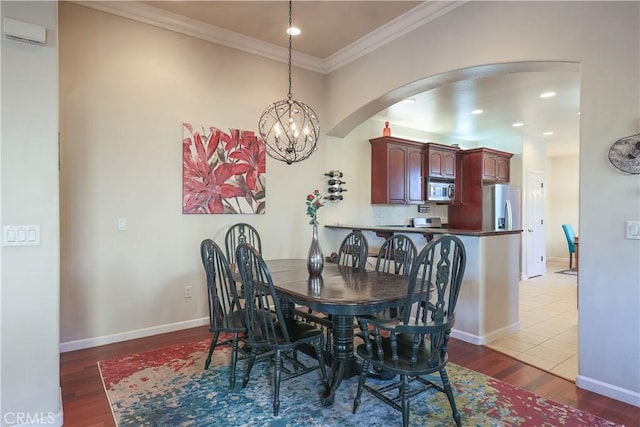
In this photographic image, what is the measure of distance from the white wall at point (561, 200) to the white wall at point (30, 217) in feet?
33.8

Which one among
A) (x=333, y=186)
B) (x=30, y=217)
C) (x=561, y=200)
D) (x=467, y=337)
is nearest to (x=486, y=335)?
(x=467, y=337)

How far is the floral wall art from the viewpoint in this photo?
12.4 ft

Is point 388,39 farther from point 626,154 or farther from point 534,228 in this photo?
point 534,228

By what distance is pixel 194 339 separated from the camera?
11.4 feet

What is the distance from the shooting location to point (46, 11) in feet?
6.61

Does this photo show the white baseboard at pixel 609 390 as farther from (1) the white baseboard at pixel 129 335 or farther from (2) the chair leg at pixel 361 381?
(1) the white baseboard at pixel 129 335

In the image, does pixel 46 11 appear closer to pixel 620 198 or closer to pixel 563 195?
pixel 620 198

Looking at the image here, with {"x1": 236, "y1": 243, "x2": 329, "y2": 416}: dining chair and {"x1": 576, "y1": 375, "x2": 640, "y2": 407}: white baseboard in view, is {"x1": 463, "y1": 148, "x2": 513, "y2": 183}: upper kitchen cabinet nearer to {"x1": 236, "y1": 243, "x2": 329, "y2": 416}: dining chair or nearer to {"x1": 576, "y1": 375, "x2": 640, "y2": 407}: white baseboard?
{"x1": 576, "y1": 375, "x2": 640, "y2": 407}: white baseboard

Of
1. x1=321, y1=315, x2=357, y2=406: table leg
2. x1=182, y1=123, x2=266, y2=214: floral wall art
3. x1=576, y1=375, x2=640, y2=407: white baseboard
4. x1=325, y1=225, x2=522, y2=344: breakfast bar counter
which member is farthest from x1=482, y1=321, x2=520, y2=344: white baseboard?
x1=182, y1=123, x2=266, y2=214: floral wall art

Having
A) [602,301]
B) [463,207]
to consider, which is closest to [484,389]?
[602,301]

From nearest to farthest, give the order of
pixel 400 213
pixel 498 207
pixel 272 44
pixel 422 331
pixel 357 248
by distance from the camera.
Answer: pixel 422 331 < pixel 357 248 < pixel 272 44 < pixel 400 213 < pixel 498 207

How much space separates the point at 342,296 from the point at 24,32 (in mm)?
2272

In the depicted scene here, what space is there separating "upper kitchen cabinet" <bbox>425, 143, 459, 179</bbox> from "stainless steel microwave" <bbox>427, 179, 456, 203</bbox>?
124mm

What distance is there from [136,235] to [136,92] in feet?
4.58
